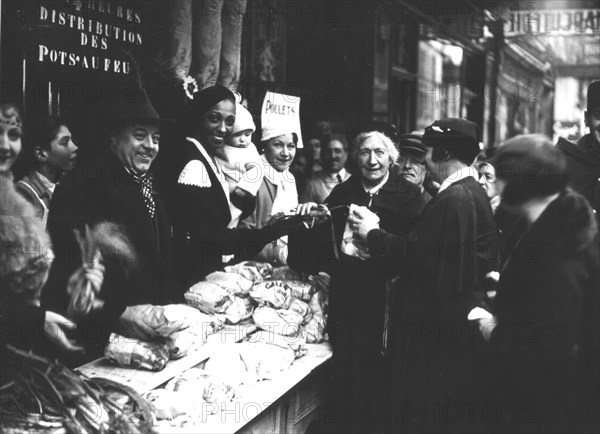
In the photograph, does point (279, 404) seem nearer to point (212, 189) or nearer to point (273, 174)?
point (212, 189)

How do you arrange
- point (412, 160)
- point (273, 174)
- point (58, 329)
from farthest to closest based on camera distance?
point (273, 174), point (412, 160), point (58, 329)

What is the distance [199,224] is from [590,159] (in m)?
2.66

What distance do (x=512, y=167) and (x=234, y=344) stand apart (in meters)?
1.81

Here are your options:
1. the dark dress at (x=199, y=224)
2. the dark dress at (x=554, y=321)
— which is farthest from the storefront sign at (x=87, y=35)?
the dark dress at (x=554, y=321)

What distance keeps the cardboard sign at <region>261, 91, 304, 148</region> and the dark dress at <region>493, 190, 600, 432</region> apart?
2.24 metres

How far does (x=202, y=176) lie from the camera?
15.5 feet

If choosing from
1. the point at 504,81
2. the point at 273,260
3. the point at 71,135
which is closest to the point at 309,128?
the point at 273,260

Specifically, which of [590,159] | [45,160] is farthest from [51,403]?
[590,159]

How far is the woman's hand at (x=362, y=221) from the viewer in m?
4.79

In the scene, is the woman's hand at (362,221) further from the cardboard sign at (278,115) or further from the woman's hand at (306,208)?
the cardboard sign at (278,115)

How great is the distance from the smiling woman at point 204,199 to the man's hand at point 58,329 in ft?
3.84

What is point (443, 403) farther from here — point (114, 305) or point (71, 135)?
point (71, 135)

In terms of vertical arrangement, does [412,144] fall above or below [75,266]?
above

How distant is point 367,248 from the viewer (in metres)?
4.86
